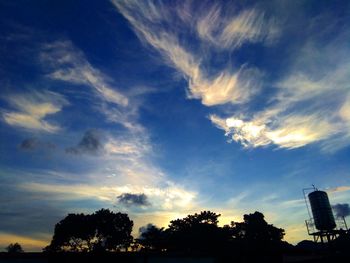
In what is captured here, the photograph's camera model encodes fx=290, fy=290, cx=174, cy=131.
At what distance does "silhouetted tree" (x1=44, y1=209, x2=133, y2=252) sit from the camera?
56.3 metres

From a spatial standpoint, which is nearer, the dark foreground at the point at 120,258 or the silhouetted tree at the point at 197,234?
the dark foreground at the point at 120,258

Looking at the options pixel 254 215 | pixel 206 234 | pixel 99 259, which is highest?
pixel 254 215

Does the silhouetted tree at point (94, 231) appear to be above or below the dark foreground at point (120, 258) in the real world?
above

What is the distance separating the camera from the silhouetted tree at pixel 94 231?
2216 inches

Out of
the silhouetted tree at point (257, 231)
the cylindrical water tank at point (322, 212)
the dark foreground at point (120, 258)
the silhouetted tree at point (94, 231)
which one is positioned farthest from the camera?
the silhouetted tree at point (257, 231)

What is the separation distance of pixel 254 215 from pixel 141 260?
6185 cm

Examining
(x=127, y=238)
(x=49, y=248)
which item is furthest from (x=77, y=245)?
(x=127, y=238)

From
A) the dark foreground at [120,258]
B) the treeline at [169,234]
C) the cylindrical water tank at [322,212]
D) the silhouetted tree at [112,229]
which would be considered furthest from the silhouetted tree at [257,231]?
the dark foreground at [120,258]

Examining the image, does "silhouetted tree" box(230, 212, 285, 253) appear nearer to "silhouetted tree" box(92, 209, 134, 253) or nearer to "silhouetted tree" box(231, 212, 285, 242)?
"silhouetted tree" box(231, 212, 285, 242)

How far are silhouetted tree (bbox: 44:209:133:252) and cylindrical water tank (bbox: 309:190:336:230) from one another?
3816 centimetres

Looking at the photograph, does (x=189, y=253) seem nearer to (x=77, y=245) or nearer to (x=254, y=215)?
(x=77, y=245)

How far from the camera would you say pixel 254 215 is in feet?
253

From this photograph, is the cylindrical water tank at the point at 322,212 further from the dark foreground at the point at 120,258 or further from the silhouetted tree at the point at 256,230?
the silhouetted tree at the point at 256,230

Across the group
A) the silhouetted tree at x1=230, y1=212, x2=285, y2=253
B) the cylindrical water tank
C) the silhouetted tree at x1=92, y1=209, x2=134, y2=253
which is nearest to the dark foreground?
the cylindrical water tank
